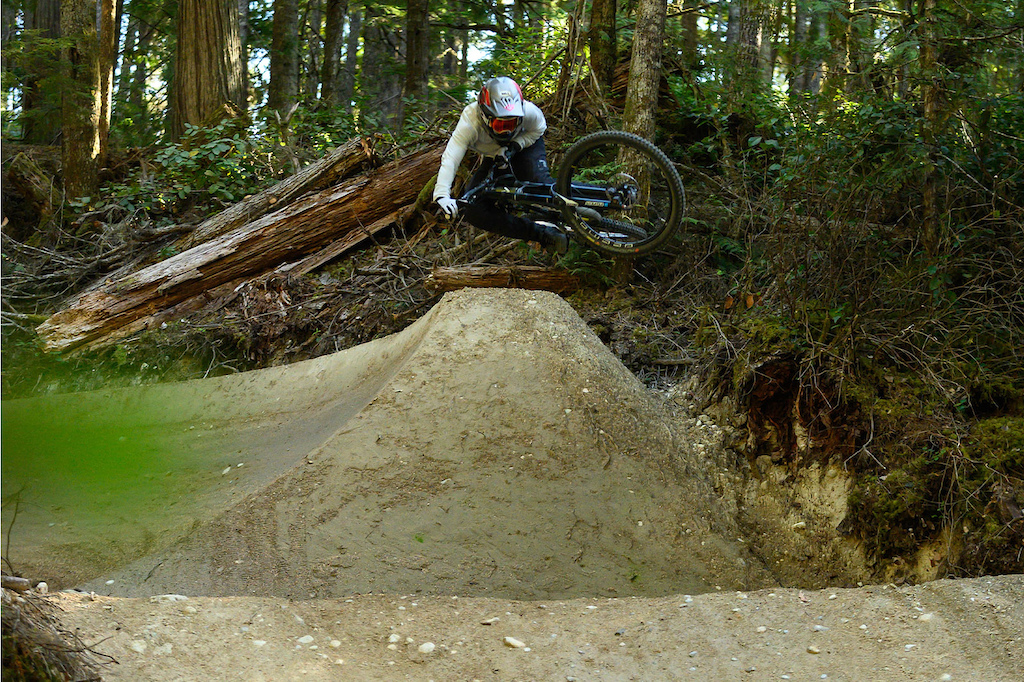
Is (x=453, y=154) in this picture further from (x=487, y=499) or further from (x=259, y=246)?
(x=259, y=246)

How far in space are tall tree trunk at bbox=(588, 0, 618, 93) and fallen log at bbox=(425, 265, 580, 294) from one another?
238cm

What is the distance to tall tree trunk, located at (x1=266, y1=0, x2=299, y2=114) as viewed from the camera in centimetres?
1274

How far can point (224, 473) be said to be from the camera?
580 cm

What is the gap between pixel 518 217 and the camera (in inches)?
258

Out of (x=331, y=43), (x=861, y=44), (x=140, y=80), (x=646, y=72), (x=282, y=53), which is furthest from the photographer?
Answer: (x=140, y=80)

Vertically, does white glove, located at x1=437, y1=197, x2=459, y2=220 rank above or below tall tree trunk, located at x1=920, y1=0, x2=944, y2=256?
below

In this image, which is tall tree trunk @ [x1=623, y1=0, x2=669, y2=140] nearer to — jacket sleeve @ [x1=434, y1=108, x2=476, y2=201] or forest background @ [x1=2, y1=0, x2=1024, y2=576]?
forest background @ [x1=2, y1=0, x2=1024, y2=576]

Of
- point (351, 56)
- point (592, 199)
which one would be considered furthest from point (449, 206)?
point (351, 56)

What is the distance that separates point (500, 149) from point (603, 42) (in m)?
3.08

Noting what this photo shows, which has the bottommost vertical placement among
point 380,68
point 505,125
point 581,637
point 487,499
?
point 581,637

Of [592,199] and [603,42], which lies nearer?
[592,199]

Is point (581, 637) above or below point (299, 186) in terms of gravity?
below

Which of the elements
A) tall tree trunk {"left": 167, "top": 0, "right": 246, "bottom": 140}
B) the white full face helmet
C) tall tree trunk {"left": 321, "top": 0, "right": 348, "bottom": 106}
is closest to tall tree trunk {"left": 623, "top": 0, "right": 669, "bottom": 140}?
the white full face helmet

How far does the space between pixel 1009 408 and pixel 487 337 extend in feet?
12.6
